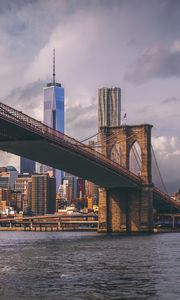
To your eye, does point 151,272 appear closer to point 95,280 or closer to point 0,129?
point 95,280

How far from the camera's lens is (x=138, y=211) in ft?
413

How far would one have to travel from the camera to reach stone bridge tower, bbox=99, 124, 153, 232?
409 feet

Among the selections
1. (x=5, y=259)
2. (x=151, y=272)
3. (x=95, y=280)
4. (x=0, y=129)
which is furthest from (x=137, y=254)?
(x=0, y=129)

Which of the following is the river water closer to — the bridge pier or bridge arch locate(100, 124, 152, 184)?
the bridge pier

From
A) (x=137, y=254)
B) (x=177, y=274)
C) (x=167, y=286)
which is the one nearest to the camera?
(x=167, y=286)

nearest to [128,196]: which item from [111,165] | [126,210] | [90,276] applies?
[126,210]

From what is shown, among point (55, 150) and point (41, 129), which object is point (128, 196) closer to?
point (55, 150)

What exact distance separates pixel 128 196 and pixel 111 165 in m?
21.1

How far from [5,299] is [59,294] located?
2.92 meters

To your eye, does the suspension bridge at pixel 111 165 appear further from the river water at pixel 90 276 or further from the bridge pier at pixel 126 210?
the river water at pixel 90 276

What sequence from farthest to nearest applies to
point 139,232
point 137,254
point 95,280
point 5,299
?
point 139,232 → point 137,254 → point 95,280 → point 5,299

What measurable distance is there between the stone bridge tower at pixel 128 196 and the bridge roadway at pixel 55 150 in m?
3.26

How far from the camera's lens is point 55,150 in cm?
9181

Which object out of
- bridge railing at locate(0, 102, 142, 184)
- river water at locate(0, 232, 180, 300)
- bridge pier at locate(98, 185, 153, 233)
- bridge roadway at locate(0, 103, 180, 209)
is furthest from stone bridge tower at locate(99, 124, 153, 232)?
river water at locate(0, 232, 180, 300)
